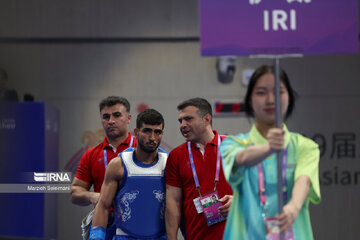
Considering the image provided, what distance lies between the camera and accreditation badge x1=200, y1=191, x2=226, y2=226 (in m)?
3.23

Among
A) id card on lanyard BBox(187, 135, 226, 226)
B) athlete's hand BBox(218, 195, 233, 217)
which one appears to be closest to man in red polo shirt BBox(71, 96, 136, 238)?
id card on lanyard BBox(187, 135, 226, 226)

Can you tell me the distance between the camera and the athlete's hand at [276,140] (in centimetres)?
207

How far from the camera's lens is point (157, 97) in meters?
4.95

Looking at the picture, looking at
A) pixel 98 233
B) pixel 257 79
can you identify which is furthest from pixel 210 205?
pixel 257 79

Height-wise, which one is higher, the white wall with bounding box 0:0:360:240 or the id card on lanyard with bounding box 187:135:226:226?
the white wall with bounding box 0:0:360:240

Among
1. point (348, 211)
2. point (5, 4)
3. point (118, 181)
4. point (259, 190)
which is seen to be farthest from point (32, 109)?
point (259, 190)

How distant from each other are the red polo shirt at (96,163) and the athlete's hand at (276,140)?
6.05ft

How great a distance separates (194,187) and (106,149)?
797 millimetres

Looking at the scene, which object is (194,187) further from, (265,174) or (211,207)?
(265,174)

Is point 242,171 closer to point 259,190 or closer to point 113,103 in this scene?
point 259,190

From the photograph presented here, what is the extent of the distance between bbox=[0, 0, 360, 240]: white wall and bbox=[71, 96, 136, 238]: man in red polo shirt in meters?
1.09

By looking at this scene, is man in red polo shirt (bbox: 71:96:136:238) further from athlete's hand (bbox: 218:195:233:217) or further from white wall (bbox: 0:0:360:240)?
white wall (bbox: 0:0:360:240)

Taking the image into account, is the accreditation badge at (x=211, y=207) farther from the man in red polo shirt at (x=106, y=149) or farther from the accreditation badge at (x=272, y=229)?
the accreditation badge at (x=272, y=229)

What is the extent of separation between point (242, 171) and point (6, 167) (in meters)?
3.18
